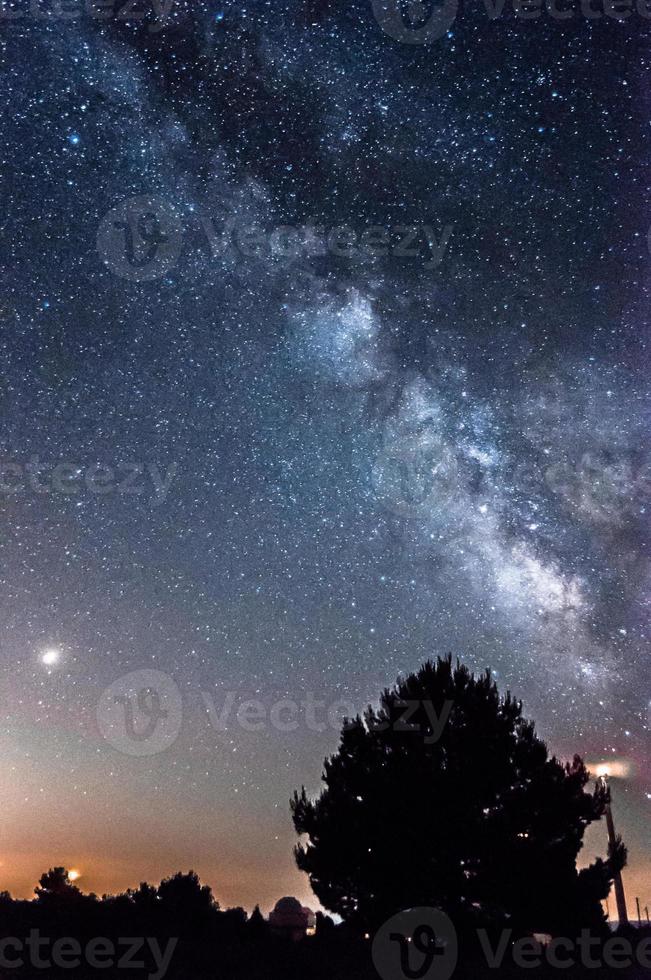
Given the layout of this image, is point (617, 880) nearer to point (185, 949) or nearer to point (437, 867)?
point (437, 867)

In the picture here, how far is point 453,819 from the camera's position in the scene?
1792 cm

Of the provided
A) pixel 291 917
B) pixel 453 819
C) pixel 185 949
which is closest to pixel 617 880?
pixel 453 819

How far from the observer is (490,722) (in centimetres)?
1995

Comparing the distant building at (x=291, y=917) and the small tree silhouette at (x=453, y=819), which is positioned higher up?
the small tree silhouette at (x=453, y=819)

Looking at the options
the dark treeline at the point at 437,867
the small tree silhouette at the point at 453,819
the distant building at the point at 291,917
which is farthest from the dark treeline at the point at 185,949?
the distant building at the point at 291,917

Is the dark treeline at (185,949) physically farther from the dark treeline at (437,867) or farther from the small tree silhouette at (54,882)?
the small tree silhouette at (54,882)

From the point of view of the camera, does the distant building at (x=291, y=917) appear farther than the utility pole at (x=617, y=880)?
Yes

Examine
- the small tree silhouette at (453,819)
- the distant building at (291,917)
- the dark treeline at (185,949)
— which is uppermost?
the small tree silhouette at (453,819)

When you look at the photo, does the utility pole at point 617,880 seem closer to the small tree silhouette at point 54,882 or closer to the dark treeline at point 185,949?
the dark treeline at point 185,949

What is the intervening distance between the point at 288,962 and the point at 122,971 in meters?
4.81

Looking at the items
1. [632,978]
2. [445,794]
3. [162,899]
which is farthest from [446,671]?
[162,899]

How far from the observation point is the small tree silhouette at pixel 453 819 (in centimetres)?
1733

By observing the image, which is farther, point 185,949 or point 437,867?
point 185,949

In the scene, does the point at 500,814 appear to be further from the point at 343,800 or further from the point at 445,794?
the point at 343,800
